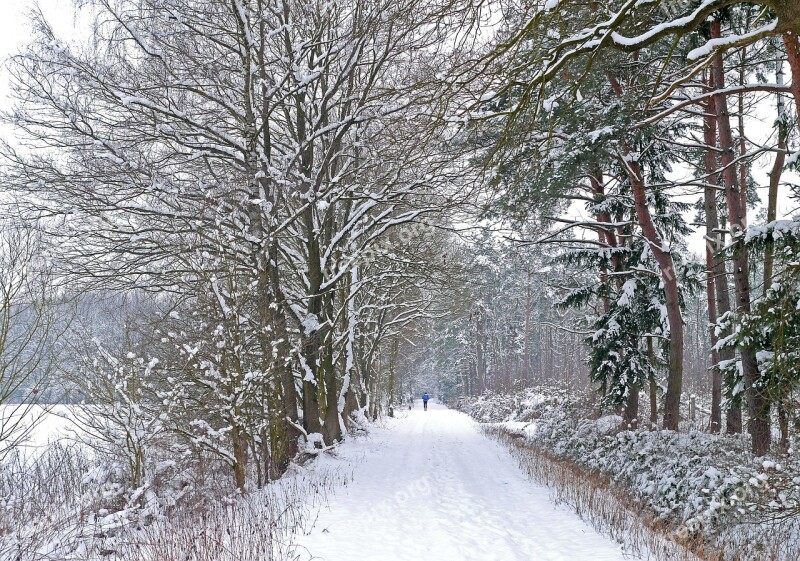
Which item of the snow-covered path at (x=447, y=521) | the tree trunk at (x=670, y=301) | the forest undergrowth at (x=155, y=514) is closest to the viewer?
the forest undergrowth at (x=155, y=514)

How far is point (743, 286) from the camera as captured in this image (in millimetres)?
8648

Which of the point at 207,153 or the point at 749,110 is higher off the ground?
the point at 749,110

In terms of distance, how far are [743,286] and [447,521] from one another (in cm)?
635

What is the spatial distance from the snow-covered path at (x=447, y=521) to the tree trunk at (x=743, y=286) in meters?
2.78

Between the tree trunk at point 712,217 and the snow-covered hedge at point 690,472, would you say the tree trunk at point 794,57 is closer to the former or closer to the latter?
the snow-covered hedge at point 690,472

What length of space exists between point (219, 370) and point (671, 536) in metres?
6.64

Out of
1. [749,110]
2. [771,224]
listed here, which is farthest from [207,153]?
[749,110]

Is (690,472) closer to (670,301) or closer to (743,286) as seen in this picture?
(743,286)

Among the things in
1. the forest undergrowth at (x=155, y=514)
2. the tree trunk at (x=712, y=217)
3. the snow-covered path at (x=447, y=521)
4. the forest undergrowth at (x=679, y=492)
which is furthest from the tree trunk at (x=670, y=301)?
the forest undergrowth at (x=155, y=514)

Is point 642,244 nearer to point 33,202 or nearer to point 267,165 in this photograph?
point 267,165

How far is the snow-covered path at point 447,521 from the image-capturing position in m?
5.45

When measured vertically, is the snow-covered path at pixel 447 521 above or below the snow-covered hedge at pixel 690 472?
below

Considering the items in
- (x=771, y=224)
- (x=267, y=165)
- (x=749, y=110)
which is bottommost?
(x=771, y=224)

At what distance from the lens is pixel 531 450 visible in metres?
14.0
